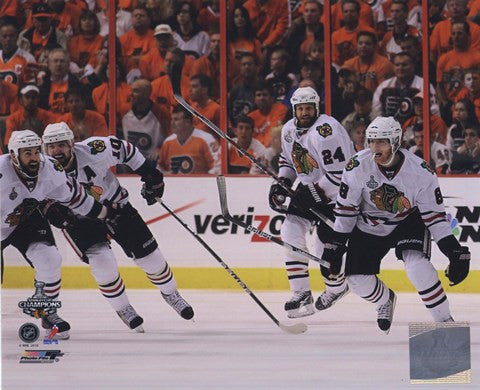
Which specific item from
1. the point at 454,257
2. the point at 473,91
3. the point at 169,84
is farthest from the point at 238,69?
the point at 454,257

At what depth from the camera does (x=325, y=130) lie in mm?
5961

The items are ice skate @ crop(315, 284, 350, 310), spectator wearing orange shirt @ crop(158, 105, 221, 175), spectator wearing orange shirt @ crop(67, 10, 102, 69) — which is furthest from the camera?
spectator wearing orange shirt @ crop(158, 105, 221, 175)

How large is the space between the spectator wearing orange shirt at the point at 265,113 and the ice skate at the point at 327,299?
0.69m

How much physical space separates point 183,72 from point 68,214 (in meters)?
0.82

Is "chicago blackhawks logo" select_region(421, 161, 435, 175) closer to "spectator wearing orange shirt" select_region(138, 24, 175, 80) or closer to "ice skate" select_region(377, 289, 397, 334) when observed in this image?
"ice skate" select_region(377, 289, 397, 334)

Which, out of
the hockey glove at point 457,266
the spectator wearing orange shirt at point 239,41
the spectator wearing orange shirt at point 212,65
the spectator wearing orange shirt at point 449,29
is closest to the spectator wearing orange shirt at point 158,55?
the spectator wearing orange shirt at point 212,65

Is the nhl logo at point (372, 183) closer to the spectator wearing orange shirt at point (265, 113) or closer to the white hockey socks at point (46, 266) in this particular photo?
the spectator wearing orange shirt at point (265, 113)

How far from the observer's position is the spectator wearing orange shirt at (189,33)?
244 inches

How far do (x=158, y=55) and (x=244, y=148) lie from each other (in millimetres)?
→ 530

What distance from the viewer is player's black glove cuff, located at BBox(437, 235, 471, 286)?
5.59 meters

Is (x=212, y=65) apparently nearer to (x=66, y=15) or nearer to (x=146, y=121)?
(x=146, y=121)

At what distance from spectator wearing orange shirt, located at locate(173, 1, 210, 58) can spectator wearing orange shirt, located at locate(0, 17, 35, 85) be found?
0.64 metres

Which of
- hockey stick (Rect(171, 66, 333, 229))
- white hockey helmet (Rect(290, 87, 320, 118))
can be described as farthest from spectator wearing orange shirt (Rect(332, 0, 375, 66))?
hockey stick (Rect(171, 66, 333, 229))

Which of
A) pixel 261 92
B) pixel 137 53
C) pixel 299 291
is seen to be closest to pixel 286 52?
pixel 261 92
